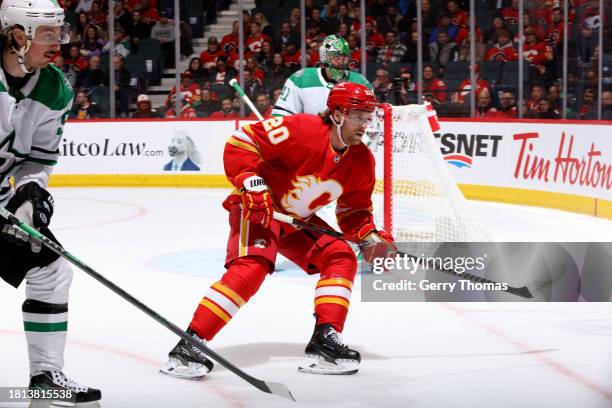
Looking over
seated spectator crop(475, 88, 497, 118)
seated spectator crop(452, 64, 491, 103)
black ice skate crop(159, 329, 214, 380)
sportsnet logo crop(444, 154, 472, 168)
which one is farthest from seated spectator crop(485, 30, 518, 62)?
black ice skate crop(159, 329, 214, 380)

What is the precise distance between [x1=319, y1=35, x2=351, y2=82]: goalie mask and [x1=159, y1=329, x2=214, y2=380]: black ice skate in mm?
2391

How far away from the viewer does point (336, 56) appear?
5.49 metres

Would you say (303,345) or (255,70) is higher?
(255,70)

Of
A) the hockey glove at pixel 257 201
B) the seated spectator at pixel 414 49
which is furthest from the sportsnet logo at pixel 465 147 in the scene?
the hockey glove at pixel 257 201

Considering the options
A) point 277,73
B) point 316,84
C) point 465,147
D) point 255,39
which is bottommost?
point 465,147

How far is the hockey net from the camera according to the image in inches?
223

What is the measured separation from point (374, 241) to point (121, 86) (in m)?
7.03

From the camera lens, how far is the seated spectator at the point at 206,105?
394 inches

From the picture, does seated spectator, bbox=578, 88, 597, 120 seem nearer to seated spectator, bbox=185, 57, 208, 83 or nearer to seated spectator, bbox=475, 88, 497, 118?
seated spectator, bbox=475, 88, 497, 118

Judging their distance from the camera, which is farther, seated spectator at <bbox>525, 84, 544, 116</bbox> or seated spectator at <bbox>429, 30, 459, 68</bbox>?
seated spectator at <bbox>429, 30, 459, 68</bbox>

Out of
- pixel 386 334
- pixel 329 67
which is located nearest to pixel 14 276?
pixel 386 334

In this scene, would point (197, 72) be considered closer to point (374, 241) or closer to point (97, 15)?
point (97, 15)

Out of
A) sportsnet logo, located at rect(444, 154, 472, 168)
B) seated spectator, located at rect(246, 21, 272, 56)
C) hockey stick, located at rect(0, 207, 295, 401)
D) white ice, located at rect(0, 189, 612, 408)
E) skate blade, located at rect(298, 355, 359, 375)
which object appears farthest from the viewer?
seated spectator, located at rect(246, 21, 272, 56)

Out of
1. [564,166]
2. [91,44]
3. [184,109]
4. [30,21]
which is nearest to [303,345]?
[30,21]
